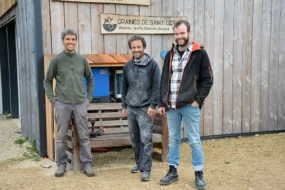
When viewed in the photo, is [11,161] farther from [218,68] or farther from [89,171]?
[218,68]

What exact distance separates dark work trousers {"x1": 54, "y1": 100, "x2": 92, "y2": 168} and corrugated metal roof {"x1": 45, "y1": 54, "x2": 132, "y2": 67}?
806mm

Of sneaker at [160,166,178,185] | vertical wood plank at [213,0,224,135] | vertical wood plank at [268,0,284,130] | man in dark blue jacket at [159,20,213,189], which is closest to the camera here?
man in dark blue jacket at [159,20,213,189]

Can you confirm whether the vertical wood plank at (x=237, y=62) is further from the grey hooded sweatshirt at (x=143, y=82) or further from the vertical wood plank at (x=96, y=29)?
the grey hooded sweatshirt at (x=143, y=82)

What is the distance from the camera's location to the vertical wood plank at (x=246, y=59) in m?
6.89

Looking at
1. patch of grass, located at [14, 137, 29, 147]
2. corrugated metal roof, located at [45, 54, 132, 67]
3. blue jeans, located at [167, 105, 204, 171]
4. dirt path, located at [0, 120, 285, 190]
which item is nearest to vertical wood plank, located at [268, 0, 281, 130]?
dirt path, located at [0, 120, 285, 190]

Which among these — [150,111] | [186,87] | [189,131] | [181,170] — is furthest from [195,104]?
[181,170]

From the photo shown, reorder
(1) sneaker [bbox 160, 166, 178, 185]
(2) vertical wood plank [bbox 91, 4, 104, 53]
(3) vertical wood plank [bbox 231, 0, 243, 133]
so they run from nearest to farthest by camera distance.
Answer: (1) sneaker [bbox 160, 166, 178, 185] → (2) vertical wood plank [bbox 91, 4, 104, 53] → (3) vertical wood plank [bbox 231, 0, 243, 133]

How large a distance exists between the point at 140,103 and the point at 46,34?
6.42 ft

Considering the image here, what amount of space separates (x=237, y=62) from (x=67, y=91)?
354 cm

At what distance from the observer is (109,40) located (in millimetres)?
5898

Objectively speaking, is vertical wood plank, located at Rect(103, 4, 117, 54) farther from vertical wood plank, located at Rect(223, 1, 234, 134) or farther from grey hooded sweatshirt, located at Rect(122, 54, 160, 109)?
vertical wood plank, located at Rect(223, 1, 234, 134)

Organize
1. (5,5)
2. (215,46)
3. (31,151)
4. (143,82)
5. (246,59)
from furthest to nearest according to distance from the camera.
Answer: (5,5), (246,59), (215,46), (31,151), (143,82)

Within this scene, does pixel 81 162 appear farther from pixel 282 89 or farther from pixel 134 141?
pixel 282 89

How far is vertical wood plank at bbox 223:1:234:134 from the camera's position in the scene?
675 centimetres
